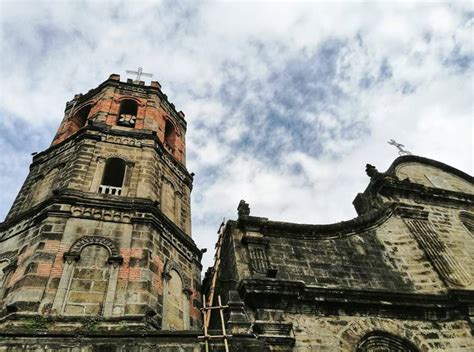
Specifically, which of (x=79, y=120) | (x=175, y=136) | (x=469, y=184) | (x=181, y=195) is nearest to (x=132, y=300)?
(x=181, y=195)

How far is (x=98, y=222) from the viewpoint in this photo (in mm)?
9523

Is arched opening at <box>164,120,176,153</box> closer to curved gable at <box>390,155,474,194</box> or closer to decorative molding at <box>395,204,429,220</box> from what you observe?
curved gable at <box>390,155,474,194</box>

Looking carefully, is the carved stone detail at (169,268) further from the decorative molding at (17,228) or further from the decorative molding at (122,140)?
the decorative molding at (122,140)

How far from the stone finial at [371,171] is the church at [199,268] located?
0.06 m

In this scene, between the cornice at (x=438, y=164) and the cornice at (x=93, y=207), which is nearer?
the cornice at (x=93, y=207)

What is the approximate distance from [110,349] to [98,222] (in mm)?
4090

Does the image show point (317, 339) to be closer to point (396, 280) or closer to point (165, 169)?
point (396, 280)

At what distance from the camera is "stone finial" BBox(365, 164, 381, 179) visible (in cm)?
1230

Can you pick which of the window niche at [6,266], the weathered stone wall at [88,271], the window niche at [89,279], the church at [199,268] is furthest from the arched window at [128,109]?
the window niche at [6,266]

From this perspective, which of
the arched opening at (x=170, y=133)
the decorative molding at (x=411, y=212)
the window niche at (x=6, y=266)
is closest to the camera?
the window niche at (x=6, y=266)

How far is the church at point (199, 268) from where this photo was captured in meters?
7.25

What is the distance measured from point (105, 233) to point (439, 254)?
8.26m

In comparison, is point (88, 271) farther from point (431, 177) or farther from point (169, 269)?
point (431, 177)

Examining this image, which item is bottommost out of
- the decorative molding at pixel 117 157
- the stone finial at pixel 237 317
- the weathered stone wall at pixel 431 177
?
the stone finial at pixel 237 317
